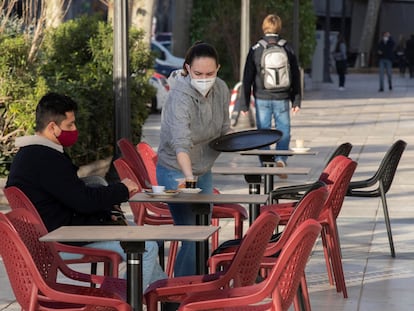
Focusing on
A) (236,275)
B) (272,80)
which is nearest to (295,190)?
(236,275)

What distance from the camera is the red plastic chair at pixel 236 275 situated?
625 centimetres

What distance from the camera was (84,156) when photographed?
14953 millimetres

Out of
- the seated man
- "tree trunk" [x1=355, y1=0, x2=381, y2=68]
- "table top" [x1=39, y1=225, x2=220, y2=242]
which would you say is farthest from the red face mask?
"tree trunk" [x1=355, y1=0, x2=381, y2=68]

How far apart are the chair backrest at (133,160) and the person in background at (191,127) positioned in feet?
4.70

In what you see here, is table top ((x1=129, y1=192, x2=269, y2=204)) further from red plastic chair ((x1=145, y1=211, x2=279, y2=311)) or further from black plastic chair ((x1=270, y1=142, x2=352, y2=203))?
black plastic chair ((x1=270, y1=142, x2=352, y2=203))

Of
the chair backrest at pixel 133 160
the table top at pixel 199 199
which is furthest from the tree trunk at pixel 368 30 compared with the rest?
the table top at pixel 199 199

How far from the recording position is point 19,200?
6.83 meters

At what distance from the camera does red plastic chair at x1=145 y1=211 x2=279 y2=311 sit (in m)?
6.25

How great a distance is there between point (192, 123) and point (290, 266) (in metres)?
2.51

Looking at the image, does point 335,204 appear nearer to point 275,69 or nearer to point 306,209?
point 306,209

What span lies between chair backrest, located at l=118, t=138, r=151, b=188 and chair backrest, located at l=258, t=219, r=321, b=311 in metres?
3.97

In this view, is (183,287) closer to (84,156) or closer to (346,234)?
(346,234)

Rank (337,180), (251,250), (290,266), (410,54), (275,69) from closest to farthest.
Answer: (290,266) < (251,250) < (337,180) < (275,69) < (410,54)

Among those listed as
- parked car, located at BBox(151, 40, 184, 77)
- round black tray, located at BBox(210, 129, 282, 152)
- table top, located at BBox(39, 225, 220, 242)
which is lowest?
parked car, located at BBox(151, 40, 184, 77)
